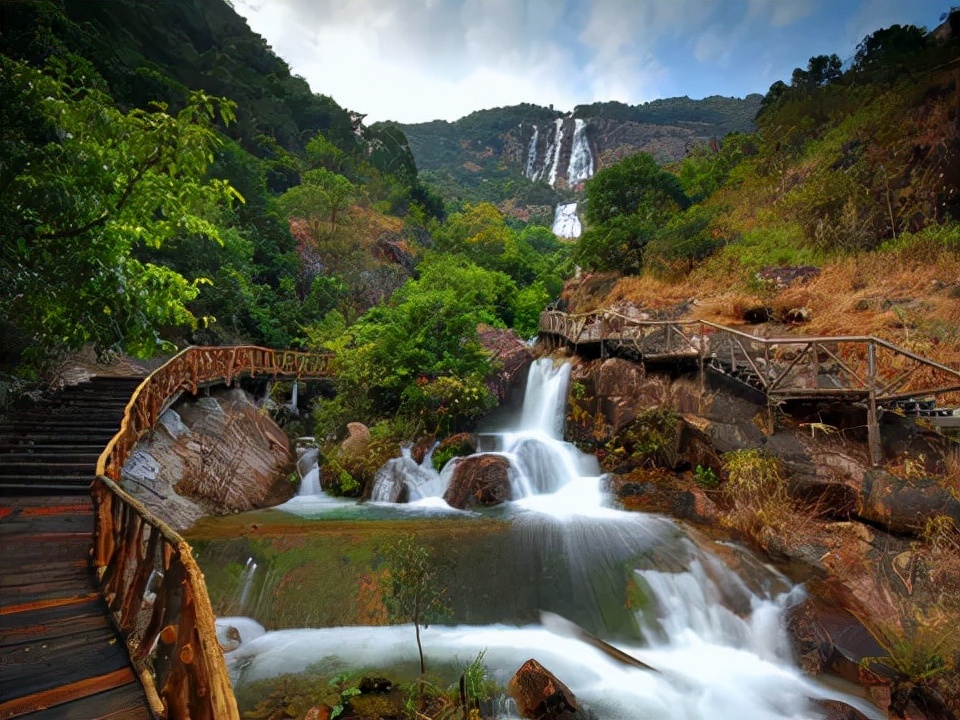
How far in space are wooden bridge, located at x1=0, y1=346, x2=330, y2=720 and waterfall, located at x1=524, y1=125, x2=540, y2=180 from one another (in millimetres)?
79021

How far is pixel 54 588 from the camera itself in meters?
4.62

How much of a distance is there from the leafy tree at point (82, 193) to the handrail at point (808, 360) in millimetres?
10008

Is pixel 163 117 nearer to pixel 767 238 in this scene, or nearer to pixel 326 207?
pixel 767 238

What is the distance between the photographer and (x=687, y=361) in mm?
11984

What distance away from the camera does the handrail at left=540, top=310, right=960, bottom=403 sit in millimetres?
8281

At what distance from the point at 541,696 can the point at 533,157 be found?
8739 centimetres

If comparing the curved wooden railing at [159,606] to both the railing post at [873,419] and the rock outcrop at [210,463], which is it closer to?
the rock outcrop at [210,463]

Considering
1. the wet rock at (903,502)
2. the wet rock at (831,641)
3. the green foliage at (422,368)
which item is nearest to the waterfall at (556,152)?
the green foliage at (422,368)

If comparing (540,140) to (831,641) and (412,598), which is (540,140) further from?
(831,641)

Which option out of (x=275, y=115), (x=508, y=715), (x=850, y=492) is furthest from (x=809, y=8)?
(x=275, y=115)

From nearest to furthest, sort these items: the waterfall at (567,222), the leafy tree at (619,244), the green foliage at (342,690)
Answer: the green foliage at (342,690) → the leafy tree at (619,244) → the waterfall at (567,222)

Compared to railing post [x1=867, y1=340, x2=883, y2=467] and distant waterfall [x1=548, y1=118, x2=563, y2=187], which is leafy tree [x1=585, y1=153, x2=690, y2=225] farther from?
distant waterfall [x1=548, y1=118, x2=563, y2=187]

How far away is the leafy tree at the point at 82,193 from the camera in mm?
4648

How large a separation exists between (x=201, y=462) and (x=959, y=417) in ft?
48.1
